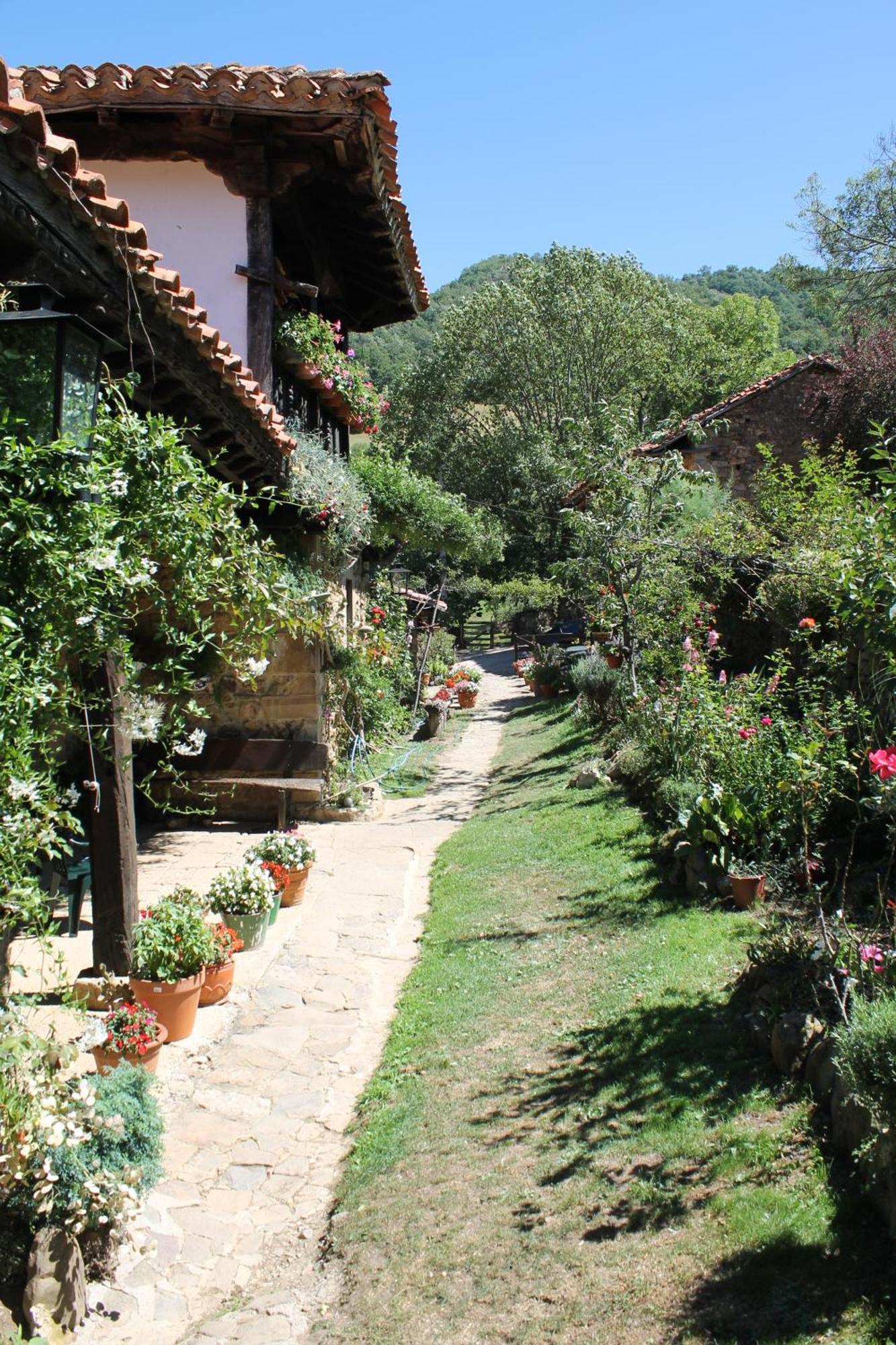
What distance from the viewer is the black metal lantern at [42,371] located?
11.7 ft

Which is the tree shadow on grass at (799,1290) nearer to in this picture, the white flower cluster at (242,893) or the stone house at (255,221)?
the stone house at (255,221)

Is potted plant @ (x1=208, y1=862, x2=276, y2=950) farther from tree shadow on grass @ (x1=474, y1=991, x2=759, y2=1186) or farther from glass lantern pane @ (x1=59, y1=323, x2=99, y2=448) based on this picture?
glass lantern pane @ (x1=59, y1=323, x2=99, y2=448)

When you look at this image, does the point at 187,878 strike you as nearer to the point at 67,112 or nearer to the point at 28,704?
the point at 28,704

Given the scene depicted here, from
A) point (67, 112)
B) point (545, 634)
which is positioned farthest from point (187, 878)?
point (545, 634)

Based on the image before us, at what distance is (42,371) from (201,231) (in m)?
6.18

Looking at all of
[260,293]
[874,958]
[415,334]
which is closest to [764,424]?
[260,293]

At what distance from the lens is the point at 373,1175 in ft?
14.5

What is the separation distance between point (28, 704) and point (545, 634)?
22.9 meters

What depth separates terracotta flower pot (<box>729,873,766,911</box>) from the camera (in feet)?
20.1

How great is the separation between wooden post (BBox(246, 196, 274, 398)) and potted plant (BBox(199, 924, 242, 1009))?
505 cm

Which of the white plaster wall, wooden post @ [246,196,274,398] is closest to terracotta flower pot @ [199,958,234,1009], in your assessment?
wooden post @ [246,196,274,398]

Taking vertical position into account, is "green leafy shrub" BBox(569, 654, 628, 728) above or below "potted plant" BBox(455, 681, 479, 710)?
above

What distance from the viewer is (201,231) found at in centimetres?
902

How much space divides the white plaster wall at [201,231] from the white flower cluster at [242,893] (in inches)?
183
